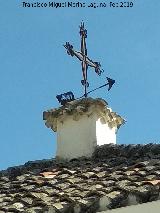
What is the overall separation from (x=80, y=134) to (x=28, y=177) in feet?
6.59

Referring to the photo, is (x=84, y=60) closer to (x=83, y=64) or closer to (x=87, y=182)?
(x=83, y=64)

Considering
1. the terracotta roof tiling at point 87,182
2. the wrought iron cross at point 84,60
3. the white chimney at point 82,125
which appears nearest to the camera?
the terracotta roof tiling at point 87,182

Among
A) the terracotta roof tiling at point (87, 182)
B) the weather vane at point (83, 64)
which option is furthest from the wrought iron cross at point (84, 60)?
the terracotta roof tiling at point (87, 182)

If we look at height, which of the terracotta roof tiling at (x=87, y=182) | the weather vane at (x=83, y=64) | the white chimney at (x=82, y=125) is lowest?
the terracotta roof tiling at (x=87, y=182)

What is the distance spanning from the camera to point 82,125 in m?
11.5

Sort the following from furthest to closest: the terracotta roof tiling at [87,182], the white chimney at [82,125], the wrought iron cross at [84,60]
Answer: the wrought iron cross at [84,60] < the white chimney at [82,125] < the terracotta roof tiling at [87,182]

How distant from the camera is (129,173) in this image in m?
8.54

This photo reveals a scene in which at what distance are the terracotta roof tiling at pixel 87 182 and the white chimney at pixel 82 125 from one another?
0.28 m

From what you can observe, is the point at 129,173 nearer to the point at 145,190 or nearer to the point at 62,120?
the point at 145,190

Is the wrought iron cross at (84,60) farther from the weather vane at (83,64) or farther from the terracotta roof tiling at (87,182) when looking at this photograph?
the terracotta roof tiling at (87,182)

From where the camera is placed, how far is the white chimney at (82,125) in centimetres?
1134

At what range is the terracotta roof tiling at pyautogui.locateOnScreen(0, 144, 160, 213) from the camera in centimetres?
714

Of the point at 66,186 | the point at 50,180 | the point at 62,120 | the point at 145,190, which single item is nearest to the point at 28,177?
the point at 50,180

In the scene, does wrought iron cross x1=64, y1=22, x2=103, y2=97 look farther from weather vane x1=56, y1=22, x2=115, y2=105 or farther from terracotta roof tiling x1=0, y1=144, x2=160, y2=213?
terracotta roof tiling x1=0, y1=144, x2=160, y2=213
